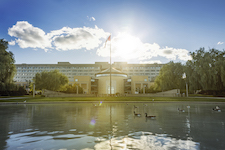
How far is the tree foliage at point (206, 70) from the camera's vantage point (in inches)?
1503

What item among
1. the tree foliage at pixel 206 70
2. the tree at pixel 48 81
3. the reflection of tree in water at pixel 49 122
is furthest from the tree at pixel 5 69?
the tree foliage at pixel 206 70

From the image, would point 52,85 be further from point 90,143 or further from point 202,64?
point 90,143

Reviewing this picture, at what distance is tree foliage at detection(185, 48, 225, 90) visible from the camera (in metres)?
38.2

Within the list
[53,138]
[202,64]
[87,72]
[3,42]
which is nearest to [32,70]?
[87,72]

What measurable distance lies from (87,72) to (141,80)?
63352 millimetres

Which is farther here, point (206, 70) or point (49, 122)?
point (206, 70)

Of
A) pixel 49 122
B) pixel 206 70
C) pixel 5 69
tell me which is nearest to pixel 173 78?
pixel 206 70

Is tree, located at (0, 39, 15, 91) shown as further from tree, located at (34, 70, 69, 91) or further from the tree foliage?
the tree foliage

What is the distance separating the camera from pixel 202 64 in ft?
134

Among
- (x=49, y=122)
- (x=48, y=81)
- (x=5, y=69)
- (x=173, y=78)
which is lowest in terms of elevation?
(x=49, y=122)

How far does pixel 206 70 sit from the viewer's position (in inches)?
1555

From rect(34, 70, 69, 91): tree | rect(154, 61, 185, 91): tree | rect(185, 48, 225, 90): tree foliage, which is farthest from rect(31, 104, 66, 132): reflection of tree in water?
rect(154, 61, 185, 91): tree

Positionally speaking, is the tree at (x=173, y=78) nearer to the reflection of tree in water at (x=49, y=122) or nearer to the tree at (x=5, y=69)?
the tree at (x=5, y=69)

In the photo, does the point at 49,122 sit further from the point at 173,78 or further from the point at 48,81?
the point at 48,81
